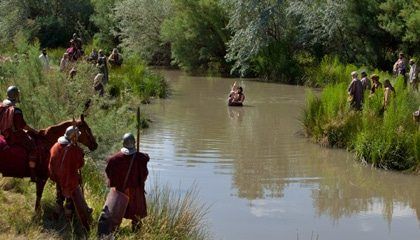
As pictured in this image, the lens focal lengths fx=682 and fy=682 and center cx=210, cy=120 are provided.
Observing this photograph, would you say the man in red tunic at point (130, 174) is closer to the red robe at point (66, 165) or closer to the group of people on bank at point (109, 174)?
the group of people on bank at point (109, 174)

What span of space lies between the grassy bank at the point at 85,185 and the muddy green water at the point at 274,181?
1.00 metres

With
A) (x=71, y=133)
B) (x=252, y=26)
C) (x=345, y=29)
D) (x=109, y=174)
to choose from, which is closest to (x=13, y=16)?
Answer: (x=252, y=26)

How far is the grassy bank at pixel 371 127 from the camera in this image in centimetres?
1414

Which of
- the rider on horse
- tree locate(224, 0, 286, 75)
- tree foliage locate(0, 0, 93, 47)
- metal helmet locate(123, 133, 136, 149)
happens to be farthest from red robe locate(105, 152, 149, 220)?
tree foliage locate(0, 0, 93, 47)

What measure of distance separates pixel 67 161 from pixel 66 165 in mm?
49

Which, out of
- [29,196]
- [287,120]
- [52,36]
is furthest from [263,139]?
[52,36]

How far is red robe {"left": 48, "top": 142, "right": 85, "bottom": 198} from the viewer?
7.64 meters

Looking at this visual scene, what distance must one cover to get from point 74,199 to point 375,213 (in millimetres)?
5849

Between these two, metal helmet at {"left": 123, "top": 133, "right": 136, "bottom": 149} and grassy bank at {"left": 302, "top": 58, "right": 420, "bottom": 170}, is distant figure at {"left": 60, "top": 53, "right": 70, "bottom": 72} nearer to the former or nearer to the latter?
grassy bank at {"left": 302, "top": 58, "right": 420, "bottom": 170}

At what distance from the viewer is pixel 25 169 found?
830 cm

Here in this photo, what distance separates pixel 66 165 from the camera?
7660 mm

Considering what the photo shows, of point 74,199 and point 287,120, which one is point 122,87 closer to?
point 287,120

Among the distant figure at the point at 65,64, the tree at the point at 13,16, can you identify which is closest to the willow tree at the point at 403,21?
the distant figure at the point at 65,64

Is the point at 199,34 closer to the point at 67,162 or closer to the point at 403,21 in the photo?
the point at 403,21
